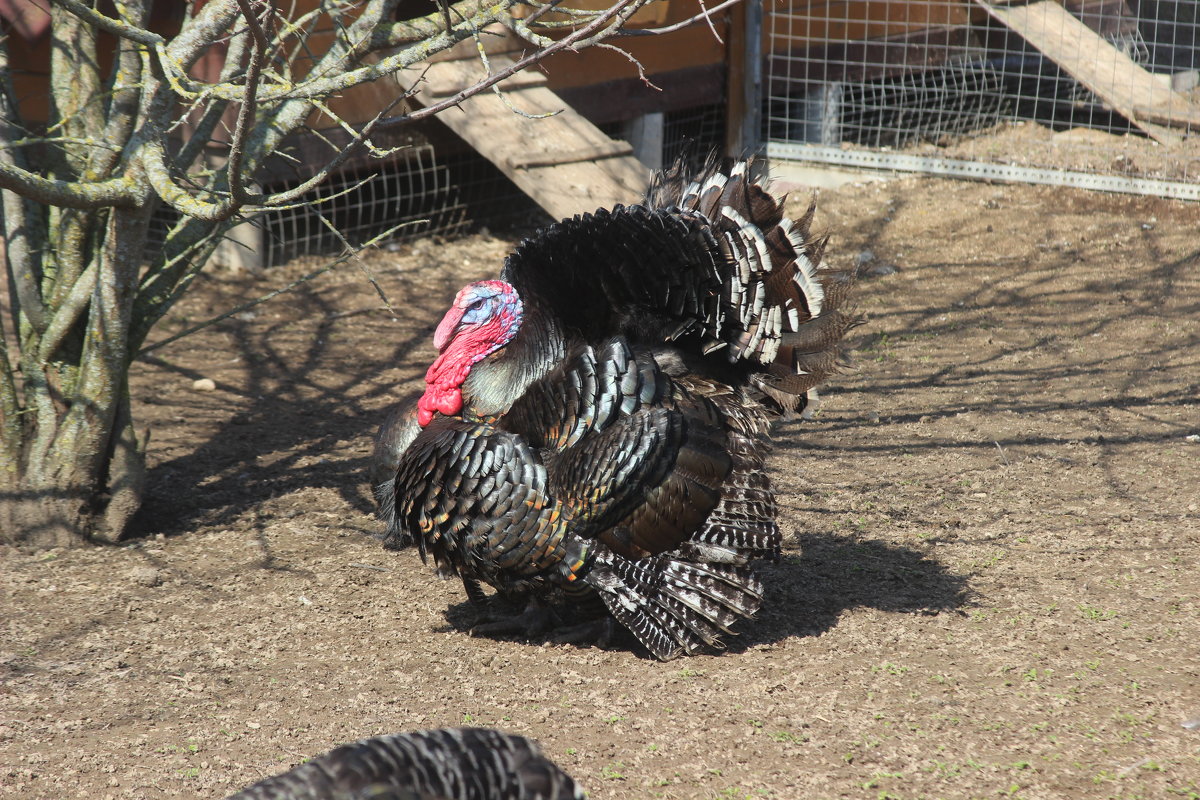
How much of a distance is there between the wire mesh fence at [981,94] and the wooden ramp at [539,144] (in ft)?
7.53

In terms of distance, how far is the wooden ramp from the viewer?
631 cm

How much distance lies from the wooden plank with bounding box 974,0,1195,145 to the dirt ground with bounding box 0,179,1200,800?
3080 millimetres

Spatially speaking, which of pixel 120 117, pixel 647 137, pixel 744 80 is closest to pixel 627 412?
pixel 120 117

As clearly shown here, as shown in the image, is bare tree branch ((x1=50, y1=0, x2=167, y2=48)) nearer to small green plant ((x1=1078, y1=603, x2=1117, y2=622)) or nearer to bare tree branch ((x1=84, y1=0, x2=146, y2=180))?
bare tree branch ((x1=84, y1=0, x2=146, y2=180))

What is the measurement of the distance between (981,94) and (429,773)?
8202mm

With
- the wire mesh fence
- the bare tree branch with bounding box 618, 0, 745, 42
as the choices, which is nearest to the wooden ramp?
the wire mesh fence

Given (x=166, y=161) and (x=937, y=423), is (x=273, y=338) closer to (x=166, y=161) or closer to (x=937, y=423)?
(x=166, y=161)

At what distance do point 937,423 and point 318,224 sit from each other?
3875mm

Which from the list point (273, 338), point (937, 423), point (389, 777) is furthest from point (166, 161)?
point (937, 423)

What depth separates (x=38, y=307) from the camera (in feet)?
12.6

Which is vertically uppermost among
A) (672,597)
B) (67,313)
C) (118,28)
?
(118,28)

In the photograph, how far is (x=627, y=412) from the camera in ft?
10.5

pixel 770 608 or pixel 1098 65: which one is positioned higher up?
pixel 1098 65

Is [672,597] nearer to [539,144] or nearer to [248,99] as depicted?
[248,99]
